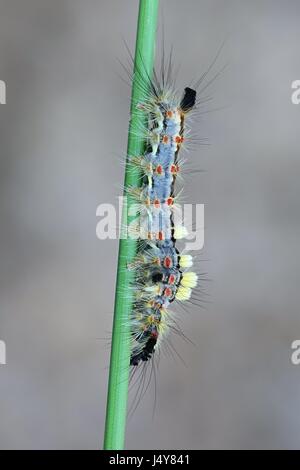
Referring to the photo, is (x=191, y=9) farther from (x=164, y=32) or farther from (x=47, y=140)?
(x=47, y=140)

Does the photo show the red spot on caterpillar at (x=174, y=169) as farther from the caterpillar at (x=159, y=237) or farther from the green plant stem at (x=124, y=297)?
the green plant stem at (x=124, y=297)

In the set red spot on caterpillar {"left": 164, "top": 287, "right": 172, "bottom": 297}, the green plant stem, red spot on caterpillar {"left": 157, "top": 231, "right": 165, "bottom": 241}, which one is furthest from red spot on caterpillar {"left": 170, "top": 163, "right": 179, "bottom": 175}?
the green plant stem

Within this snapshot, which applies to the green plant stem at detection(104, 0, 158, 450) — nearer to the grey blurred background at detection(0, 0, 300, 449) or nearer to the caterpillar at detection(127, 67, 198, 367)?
the caterpillar at detection(127, 67, 198, 367)

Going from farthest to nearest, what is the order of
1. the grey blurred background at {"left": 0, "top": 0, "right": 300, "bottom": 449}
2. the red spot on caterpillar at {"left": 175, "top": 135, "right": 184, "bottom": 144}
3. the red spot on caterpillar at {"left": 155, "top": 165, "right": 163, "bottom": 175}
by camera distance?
Result: the grey blurred background at {"left": 0, "top": 0, "right": 300, "bottom": 449}
the red spot on caterpillar at {"left": 175, "top": 135, "right": 184, "bottom": 144}
the red spot on caterpillar at {"left": 155, "top": 165, "right": 163, "bottom": 175}

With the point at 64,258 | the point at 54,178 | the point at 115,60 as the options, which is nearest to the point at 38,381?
the point at 64,258

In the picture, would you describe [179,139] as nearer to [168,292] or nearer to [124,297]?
[168,292]
